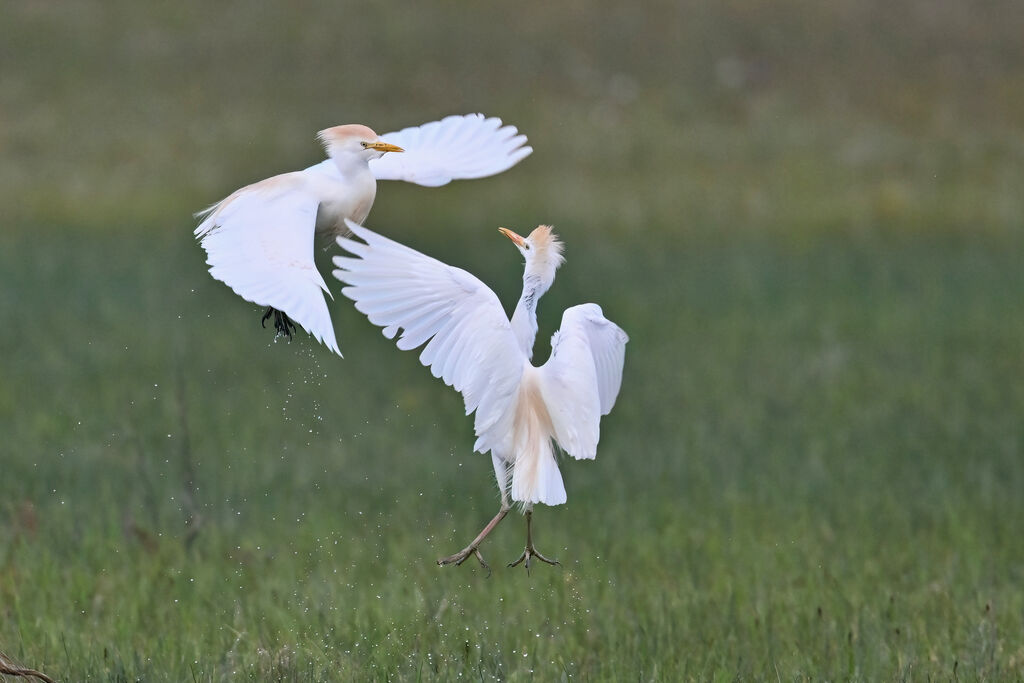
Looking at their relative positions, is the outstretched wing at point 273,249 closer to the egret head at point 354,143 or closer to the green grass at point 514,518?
the egret head at point 354,143

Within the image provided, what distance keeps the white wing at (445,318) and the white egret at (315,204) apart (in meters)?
0.15

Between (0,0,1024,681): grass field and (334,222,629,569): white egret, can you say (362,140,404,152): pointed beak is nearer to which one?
(334,222,629,569): white egret

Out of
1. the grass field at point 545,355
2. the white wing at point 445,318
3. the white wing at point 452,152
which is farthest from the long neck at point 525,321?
the grass field at point 545,355

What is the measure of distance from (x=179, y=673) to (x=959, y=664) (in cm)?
261

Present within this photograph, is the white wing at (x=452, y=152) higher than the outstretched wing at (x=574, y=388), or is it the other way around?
the white wing at (x=452, y=152)

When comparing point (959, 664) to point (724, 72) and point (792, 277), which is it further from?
point (724, 72)

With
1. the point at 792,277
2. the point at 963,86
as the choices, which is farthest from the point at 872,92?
the point at 792,277

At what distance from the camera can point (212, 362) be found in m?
10.8

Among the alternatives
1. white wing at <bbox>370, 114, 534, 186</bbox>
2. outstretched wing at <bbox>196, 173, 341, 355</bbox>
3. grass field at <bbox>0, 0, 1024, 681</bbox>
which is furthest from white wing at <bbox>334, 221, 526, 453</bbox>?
grass field at <bbox>0, 0, 1024, 681</bbox>

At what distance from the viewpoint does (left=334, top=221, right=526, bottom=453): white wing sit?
418 centimetres

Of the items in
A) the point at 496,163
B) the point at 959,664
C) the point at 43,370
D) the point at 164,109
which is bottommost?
the point at 959,664

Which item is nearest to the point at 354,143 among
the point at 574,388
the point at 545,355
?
the point at 574,388

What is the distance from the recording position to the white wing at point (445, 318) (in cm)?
418

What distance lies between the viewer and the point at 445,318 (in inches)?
170
